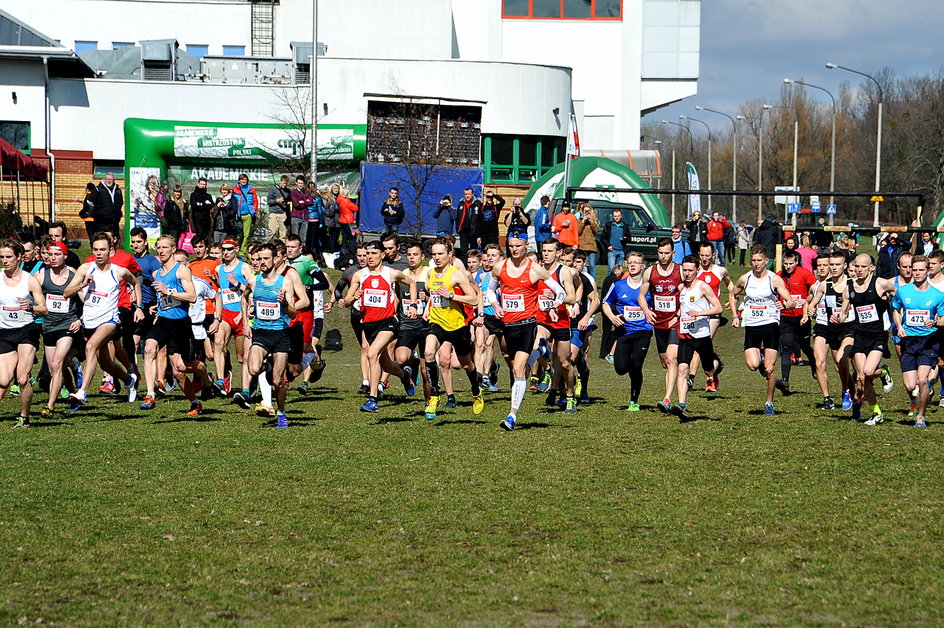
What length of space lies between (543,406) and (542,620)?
9605mm

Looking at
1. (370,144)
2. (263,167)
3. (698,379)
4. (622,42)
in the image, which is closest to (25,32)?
(263,167)

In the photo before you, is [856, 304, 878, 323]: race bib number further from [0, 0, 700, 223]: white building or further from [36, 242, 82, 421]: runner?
[0, 0, 700, 223]: white building

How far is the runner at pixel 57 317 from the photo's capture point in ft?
45.1

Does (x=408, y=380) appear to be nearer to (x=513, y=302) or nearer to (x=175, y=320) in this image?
(x=513, y=302)

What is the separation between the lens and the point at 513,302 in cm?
1356

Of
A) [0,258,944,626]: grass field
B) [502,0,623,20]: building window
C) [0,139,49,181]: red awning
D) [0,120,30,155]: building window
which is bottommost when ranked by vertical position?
[0,258,944,626]: grass field

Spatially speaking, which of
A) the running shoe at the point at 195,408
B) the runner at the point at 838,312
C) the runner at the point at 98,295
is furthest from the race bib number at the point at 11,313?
the runner at the point at 838,312

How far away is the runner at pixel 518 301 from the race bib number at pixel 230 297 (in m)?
4.51

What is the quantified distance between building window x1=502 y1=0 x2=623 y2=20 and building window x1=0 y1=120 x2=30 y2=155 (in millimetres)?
24574

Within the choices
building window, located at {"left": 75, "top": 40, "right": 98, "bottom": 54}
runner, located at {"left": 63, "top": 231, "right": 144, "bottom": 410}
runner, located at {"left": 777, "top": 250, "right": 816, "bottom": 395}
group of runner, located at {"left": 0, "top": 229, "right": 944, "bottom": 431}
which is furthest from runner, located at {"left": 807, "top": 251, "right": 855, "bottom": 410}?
building window, located at {"left": 75, "top": 40, "right": 98, "bottom": 54}

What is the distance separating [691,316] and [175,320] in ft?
20.6

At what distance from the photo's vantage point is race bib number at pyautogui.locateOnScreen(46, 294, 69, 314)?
13.8 meters

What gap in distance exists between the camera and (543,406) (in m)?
16.0

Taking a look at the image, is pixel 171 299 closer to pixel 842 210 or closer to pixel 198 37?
pixel 198 37
